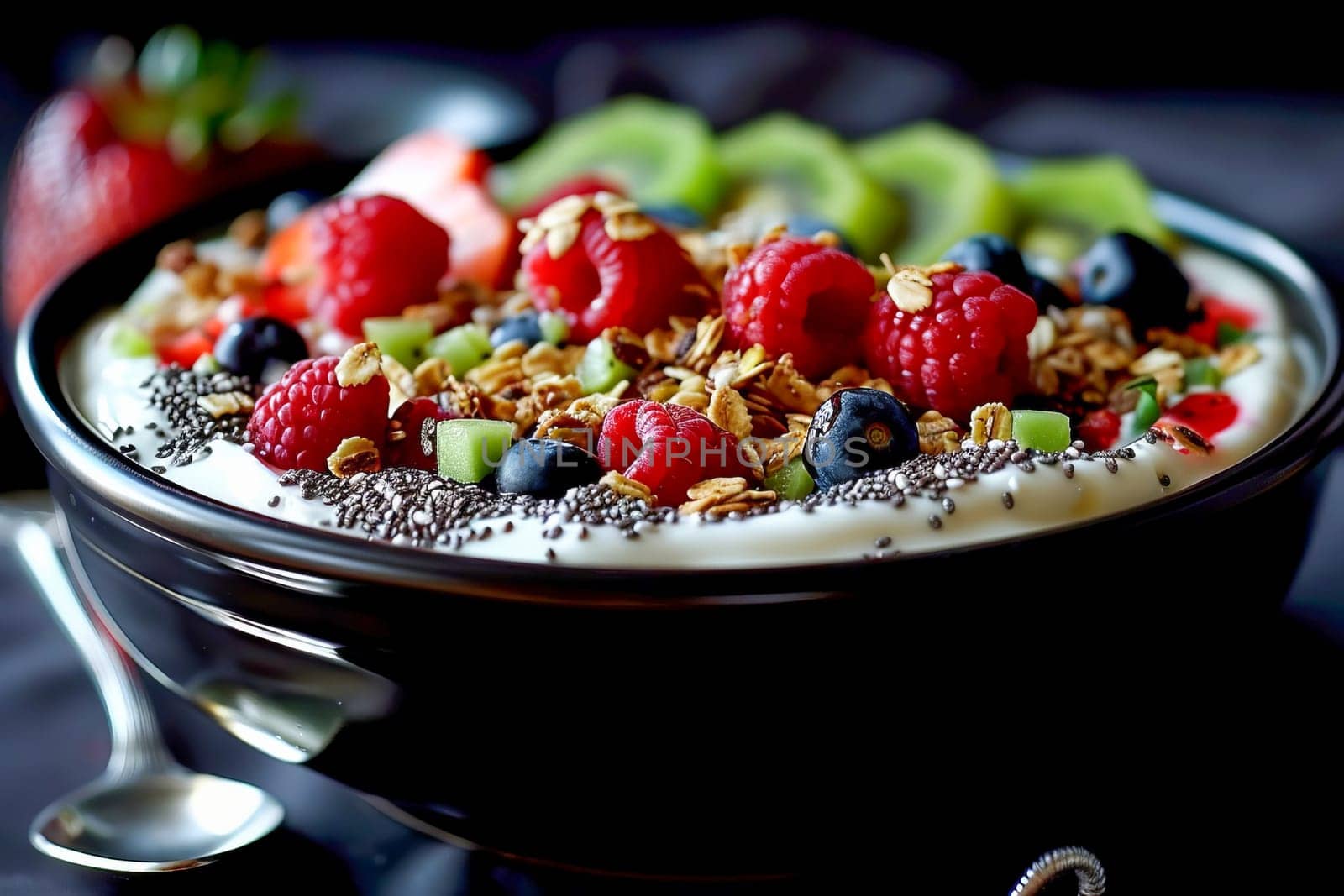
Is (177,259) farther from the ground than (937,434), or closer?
closer

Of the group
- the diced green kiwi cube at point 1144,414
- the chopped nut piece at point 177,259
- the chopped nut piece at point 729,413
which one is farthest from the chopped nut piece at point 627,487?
the chopped nut piece at point 177,259

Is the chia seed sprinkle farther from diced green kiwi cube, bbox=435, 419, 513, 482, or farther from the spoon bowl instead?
the spoon bowl

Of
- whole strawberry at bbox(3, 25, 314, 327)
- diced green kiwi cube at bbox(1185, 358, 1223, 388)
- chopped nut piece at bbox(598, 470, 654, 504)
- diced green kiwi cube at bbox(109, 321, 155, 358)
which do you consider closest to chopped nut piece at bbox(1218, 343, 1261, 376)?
diced green kiwi cube at bbox(1185, 358, 1223, 388)

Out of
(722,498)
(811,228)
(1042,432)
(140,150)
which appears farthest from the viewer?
(140,150)

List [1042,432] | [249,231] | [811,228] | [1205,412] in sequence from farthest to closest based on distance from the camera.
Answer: [249,231], [811,228], [1205,412], [1042,432]

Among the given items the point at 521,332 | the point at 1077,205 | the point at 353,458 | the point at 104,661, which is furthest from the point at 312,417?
the point at 1077,205

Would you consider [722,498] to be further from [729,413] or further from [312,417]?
[312,417]

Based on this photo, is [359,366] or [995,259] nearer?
[359,366]
